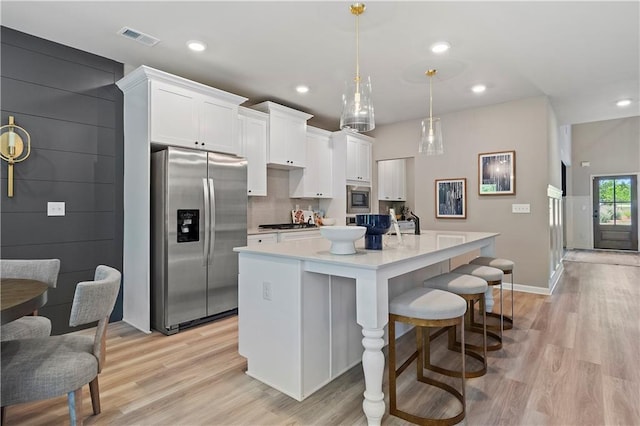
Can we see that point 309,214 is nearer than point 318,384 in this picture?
No

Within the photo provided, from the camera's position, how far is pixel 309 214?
5.45 meters

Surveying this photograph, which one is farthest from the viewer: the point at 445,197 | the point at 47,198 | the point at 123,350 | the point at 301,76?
the point at 445,197

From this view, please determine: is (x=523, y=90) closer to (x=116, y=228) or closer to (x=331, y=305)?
(x=331, y=305)

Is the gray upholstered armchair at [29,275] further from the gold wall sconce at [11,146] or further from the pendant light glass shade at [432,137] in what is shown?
the pendant light glass shade at [432,137]

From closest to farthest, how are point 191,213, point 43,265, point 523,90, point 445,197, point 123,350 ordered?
point 43,265 → point 123,350 → point 191,213 → point 523,90 → point 445,197

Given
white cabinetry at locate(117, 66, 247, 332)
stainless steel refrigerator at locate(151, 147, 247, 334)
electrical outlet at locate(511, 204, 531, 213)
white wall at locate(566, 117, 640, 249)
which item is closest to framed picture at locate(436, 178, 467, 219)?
electrical outlet at locate(511, 204, 531, 213)

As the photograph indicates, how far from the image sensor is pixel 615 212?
870 centimetres

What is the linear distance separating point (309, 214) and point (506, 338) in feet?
10.6

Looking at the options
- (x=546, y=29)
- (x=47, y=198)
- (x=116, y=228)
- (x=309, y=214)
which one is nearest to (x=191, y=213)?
(x=116, y=228)

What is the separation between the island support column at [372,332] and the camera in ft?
5.64

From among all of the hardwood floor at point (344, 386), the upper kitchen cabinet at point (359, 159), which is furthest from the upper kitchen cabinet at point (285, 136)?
the hardwood floor at point (344, 386)

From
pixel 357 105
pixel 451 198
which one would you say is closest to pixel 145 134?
pixel 357 105

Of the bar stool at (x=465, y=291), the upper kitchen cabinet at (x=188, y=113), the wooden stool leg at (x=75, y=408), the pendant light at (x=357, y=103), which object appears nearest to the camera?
the wooden stool leg at (x=75, y=408)

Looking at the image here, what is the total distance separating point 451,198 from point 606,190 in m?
6.39
